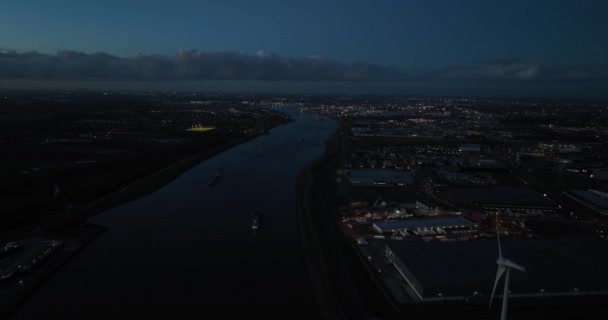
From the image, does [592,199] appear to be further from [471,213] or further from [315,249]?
[315,249]

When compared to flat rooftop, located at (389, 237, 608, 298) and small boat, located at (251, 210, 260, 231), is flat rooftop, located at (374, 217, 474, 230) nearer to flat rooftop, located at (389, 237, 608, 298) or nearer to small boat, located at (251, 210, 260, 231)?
flat rooftop, located at (389, 237, 608, 298)

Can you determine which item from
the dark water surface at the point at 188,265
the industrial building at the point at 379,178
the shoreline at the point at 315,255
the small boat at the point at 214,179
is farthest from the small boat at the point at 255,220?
the industrial building at the point at 379,178

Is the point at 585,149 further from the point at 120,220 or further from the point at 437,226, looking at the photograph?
the point at 120,220

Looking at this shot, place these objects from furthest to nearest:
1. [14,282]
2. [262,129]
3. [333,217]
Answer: [262,129], [333,217], [14,282]

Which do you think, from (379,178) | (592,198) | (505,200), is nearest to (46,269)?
(379,178)

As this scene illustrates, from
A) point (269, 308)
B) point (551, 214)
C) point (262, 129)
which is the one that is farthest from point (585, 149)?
point (269, 308)

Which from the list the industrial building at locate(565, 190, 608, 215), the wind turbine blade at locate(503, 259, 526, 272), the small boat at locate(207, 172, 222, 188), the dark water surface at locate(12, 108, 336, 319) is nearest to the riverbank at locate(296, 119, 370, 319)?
the dark water surface at locate(12, 108, 336, 319)

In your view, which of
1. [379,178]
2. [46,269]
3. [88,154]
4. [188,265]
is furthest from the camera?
[88,154]
